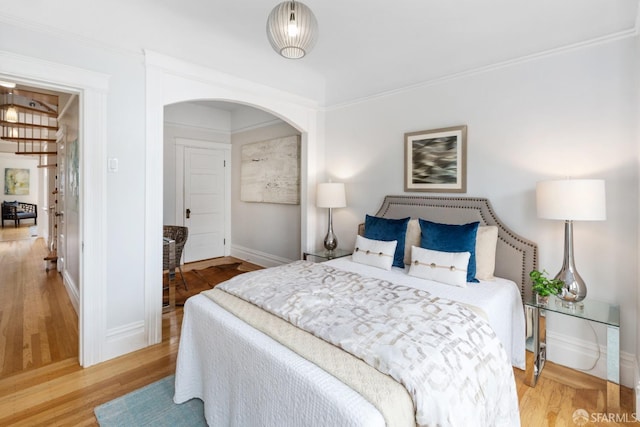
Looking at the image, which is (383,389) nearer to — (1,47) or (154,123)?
(154,123)

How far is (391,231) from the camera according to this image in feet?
9.80

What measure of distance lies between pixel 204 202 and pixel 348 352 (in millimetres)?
4825

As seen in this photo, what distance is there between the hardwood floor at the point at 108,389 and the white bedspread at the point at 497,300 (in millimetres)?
229

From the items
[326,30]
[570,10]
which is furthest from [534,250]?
[326,30]

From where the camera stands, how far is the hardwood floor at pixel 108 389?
1.85 m

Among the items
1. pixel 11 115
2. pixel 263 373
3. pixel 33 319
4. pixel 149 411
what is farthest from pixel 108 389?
pixel 11 115

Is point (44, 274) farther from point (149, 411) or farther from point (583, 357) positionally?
point (583, 357)

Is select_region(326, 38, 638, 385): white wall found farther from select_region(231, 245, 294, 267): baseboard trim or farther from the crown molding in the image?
select_region(231, 245, 294, 267): baseboard trim

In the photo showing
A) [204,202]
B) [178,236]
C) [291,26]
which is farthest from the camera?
[204,202]

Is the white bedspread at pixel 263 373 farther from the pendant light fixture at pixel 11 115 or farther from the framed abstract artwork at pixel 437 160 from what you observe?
the pendant light fixture at pixel 11 115

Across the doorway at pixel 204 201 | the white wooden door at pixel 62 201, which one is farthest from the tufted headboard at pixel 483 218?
→ the white wooden door at pixel 62 201

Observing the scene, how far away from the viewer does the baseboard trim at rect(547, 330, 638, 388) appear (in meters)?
2.16

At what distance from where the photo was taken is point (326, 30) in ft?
9.30

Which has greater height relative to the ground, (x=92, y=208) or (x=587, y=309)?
(x=92, y=208)
